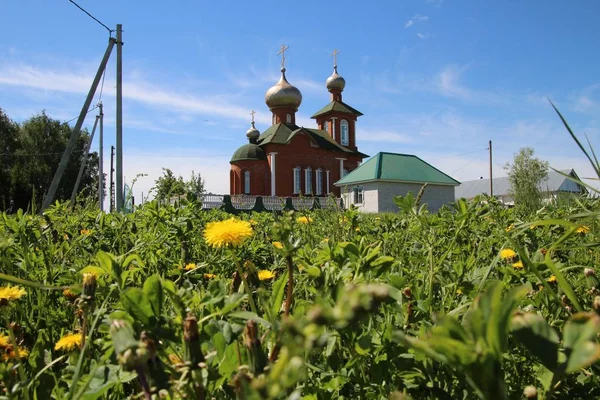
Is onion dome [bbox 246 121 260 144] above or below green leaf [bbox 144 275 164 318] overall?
above

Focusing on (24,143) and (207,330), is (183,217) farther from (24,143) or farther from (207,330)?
(24,143)

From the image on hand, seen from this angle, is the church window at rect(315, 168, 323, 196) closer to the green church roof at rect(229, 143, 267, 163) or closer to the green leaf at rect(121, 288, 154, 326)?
the green church roof at rect(229, 143, 267, 163)

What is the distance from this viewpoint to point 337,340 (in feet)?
2.58

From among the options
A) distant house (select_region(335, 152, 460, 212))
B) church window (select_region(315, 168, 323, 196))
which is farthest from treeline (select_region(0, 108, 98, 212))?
distant house (select_region(335, 152, 460, 212))

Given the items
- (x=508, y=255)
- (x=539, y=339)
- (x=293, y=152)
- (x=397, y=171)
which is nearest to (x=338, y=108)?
(x=293, y=152)

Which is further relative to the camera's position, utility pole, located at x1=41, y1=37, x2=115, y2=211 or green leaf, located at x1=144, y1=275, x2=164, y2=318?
utility pole, located at x1=41, y1=37, x2=115, y2=211

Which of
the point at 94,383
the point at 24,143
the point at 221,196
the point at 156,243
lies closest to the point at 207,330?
the point at 94,383

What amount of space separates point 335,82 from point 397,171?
35.3ft

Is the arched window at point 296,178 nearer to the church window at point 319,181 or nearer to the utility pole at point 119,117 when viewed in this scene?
the church window at point 319,181

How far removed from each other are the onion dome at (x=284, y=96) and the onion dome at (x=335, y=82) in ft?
11.7

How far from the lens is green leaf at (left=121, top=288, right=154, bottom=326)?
0.48 m

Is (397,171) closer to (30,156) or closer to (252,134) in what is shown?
(252,134)

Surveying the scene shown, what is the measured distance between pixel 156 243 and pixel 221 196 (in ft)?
78.7

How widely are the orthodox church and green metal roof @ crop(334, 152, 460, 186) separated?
2440 mm
